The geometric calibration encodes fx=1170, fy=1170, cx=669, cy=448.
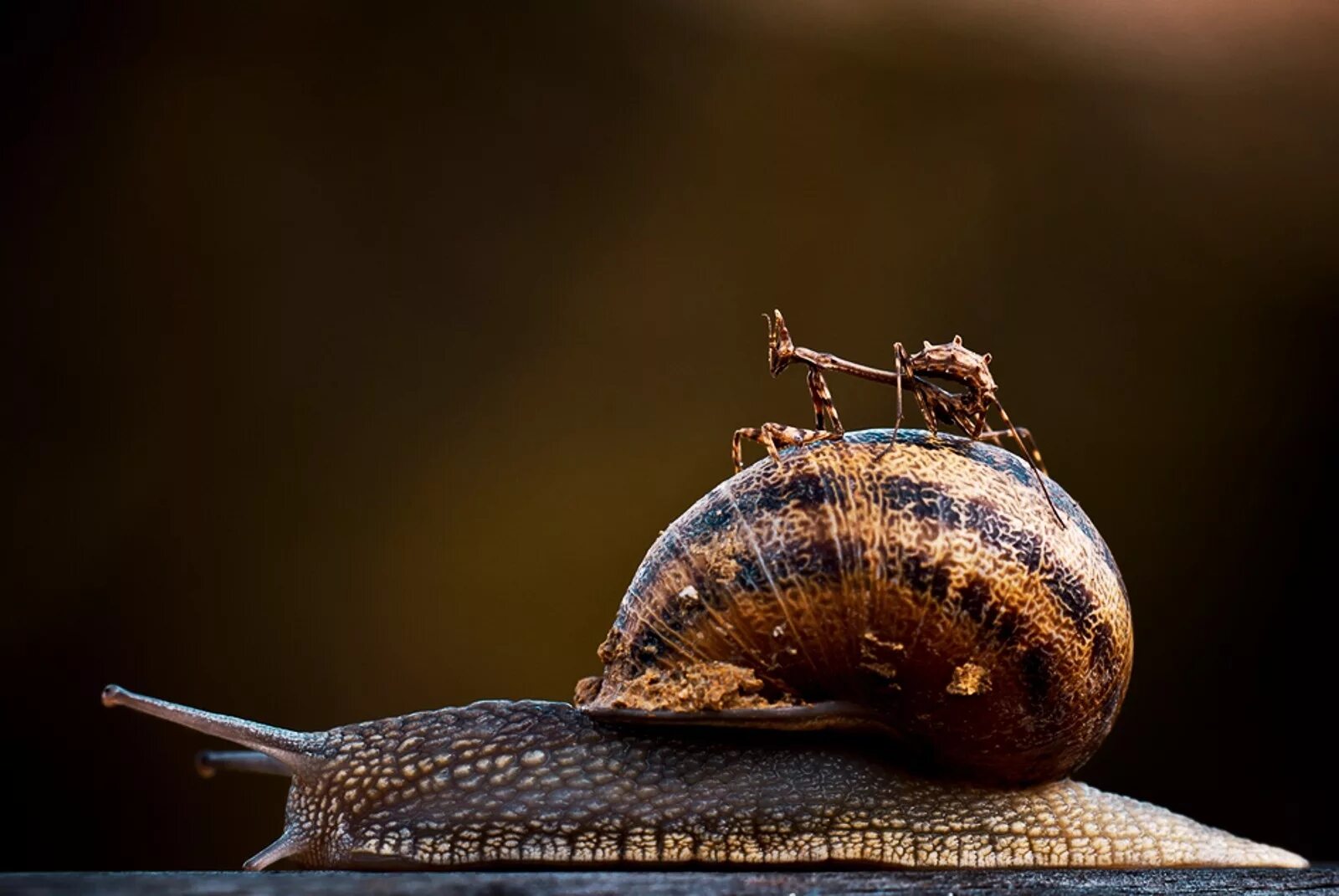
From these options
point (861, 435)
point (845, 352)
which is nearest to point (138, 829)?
point (845, 352)

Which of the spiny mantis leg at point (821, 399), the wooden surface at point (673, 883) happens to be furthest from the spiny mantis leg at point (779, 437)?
the wooden surface at point (673, 883)

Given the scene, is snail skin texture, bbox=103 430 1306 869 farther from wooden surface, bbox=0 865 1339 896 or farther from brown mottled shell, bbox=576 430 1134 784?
wooden surface, bbox=0 865 1339 896

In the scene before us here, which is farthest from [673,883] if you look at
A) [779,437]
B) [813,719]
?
[779,437]

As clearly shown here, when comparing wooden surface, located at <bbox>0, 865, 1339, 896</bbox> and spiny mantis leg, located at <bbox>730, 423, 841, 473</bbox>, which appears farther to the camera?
spiny mantis leg, located at <bbox>730, 423, 841, 473</bbox>

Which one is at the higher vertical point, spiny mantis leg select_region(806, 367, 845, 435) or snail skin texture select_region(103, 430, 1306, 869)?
spiny mantis leg select_region(806, 367, 845, 435)

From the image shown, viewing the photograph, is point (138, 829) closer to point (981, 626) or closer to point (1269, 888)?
point (981, 626)

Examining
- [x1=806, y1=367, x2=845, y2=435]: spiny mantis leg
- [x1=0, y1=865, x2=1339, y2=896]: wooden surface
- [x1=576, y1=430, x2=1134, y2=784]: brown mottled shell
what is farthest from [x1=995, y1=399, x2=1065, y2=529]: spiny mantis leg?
[x1=0, y1=865, x2=1339, y2=896]: wooden surface
